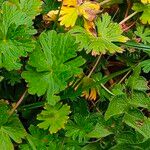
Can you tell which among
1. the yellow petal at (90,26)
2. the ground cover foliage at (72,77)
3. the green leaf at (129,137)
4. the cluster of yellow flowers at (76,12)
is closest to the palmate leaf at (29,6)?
the ground cover foliage at (72,77)

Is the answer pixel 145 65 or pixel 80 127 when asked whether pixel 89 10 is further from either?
pixel 80 127

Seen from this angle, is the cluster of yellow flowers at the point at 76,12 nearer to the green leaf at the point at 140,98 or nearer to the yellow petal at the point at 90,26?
the yellow petal at the point at 90,26

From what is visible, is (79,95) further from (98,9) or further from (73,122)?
(98,9)

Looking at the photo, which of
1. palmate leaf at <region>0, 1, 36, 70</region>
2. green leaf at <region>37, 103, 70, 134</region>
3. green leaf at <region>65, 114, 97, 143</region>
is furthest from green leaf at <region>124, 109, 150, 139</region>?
palmate leaf at <region>0, 1, 36, 70</region>

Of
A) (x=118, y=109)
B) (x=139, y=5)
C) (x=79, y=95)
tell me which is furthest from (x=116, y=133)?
(x=139, y=5)

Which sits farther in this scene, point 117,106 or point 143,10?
point 143,10

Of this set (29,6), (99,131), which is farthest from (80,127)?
(29,6)
